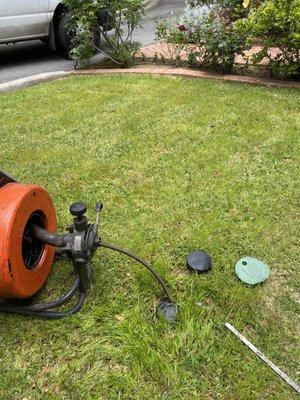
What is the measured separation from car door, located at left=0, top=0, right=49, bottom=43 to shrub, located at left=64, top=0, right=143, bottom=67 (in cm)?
101

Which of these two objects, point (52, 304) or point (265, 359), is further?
point (52, 304)

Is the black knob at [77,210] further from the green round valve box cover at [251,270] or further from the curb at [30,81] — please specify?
the curb at [30,81]

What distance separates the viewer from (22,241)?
6.43ft

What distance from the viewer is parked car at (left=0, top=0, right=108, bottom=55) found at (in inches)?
252

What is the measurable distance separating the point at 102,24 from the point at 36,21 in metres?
1.35

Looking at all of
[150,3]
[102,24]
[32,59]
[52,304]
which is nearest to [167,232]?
[52,304]

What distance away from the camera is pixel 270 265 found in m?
2.45

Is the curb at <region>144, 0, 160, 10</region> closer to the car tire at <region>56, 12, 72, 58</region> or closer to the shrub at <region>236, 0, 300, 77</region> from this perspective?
the car tire at <region>56, 12, 72, 58</region>

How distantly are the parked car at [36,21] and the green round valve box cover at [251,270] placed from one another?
4.94 metres

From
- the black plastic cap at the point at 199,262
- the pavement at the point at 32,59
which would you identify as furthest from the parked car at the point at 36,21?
the black plastic cap at the point at 199,262

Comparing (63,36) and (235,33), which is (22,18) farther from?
(235,33)

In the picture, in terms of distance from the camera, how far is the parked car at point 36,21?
641 cm

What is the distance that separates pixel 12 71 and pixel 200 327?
6.01m

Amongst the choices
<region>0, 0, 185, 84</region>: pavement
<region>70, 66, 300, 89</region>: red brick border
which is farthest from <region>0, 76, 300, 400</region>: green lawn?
<region>0, 0, 185, 84</region>: pavement
